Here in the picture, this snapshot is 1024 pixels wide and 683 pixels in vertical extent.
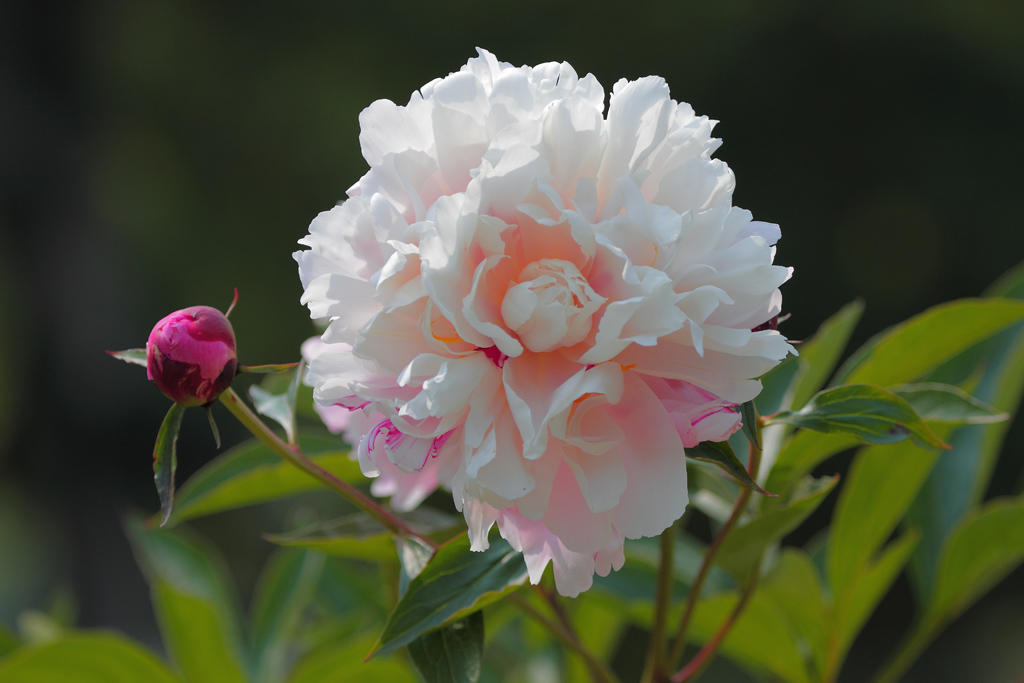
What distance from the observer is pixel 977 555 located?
555 mm

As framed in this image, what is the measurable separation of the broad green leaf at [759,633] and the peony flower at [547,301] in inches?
9.4

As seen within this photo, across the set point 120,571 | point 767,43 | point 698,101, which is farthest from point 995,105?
point 120,571

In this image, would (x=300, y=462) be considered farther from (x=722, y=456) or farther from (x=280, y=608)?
(x=280, y=608)

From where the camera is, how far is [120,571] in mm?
2324

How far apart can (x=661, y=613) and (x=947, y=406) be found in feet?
0.56

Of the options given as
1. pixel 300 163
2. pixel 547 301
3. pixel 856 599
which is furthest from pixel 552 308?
pixel 300 163

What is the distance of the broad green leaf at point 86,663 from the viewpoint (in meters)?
0.52

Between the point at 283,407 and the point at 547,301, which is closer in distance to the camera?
the point at 547,301

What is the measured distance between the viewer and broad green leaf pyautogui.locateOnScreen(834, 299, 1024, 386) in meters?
0.47

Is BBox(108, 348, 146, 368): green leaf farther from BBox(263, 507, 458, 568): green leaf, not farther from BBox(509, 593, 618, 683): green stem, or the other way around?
BBox(509, 593, 618, 683): green stem

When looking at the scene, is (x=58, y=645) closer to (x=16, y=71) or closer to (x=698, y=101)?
(x=698, y=101)

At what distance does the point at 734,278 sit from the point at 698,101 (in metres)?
2.02

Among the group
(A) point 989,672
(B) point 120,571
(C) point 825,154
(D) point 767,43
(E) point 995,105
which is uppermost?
(D) point 767,43

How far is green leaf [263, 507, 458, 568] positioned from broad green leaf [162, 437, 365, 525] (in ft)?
0.22
